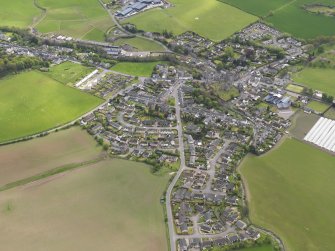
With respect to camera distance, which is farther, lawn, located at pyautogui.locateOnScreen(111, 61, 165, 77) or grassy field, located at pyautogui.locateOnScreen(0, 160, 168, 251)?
lawn, located at pyautogui.locateOnScreen(111, 61, 165, 77)

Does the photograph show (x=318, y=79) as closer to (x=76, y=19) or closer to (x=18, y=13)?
(x=76, y=19)

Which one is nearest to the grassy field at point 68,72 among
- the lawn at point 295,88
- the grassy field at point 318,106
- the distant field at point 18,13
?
the distant field at point 18,13

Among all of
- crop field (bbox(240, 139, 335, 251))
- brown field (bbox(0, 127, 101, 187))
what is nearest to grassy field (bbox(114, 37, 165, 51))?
brown field (bbox(0, 127, 101, 187))

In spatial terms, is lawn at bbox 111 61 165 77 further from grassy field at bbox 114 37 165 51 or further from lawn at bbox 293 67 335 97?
lawn at bbox 293 67 335 97

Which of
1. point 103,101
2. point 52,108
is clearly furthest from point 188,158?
point 52,108

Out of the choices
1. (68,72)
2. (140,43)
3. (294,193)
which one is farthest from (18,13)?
(294,193)

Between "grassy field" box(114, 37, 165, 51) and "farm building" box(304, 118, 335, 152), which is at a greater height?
"grassy field" box(114, 37, 165, 51)
